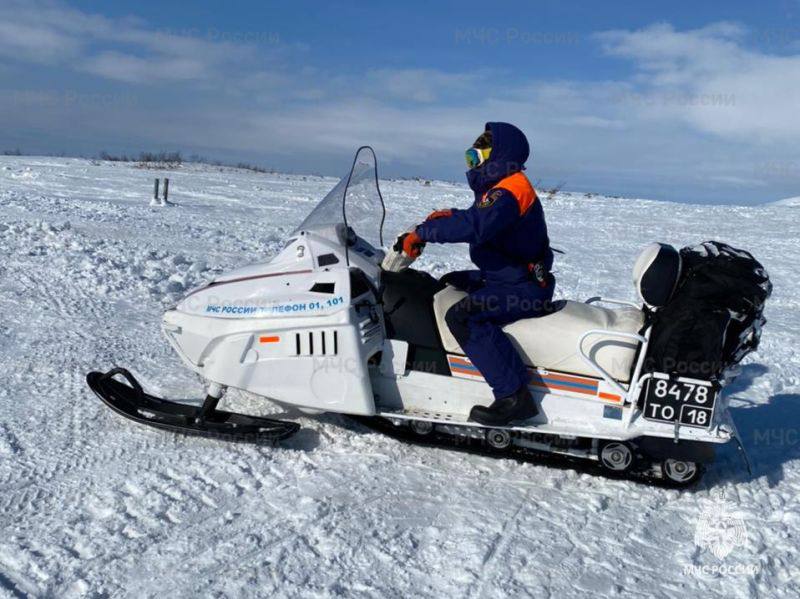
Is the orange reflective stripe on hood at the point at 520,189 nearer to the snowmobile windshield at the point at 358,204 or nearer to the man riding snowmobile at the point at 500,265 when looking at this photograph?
the man riding snowmobile at the point at 500,265

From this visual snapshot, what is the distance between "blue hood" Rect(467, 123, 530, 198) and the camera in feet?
12.8

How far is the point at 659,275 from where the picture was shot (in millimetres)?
3705

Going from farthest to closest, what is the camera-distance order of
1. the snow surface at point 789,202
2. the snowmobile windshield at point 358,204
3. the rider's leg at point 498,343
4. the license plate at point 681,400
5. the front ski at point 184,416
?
the snow surface at point 789,202, the snowmobile windshield at point 358,204, the front ski at point 184,416, the rider's leg at point 498,343, the license plate at point 681,400

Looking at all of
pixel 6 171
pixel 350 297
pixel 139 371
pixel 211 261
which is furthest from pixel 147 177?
pixel 350 297

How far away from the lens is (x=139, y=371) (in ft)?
16.9

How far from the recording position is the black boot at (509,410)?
3918 mm

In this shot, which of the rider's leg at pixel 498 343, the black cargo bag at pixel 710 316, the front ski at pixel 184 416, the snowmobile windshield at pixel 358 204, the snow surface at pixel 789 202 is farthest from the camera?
the snow surface at pixel 789 202

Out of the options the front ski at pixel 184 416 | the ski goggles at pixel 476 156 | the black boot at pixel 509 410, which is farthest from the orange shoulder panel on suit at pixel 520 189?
the front ski at pixel 184 416

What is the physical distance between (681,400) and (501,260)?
1.23 metres

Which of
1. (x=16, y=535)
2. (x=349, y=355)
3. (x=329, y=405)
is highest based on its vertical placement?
(x=349, y=355)

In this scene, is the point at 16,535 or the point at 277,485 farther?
the point at 277,485

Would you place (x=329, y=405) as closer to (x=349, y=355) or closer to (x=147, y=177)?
(x=349, y=355)

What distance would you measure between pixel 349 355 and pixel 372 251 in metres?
0.72

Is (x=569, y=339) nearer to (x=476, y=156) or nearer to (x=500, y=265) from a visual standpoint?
(x=500, y=265)
